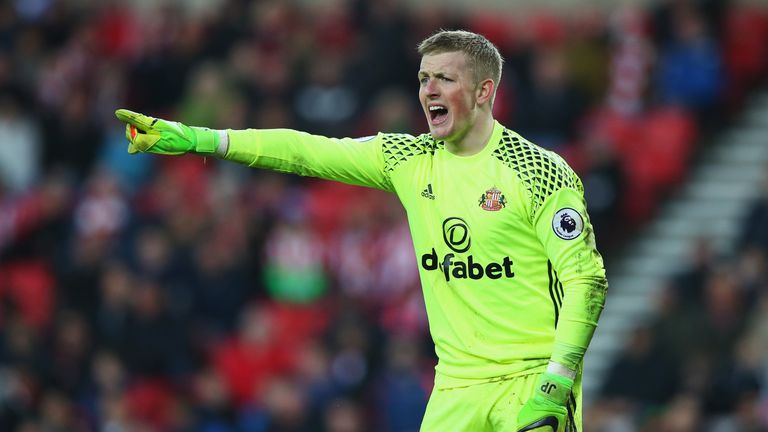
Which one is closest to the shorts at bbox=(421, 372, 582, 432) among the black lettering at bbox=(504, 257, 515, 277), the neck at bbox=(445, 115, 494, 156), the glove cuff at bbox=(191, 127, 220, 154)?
the black lettering at bbox=(504, 257, 515, 277)

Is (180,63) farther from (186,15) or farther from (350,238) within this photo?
(350,238)

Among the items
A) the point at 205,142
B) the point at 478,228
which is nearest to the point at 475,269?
the point at 478,228

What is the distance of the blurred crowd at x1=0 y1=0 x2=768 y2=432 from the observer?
1254 centimetres

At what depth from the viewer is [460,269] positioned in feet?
21.1

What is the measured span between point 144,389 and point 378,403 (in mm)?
2444

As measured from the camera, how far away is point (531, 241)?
6316mm

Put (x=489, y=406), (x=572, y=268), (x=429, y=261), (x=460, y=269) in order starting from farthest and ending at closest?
(x=429, y=261) < (x=460, y=269) < (x=489, y=406) < (x=572, y=268)

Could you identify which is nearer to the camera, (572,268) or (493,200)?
(572,268)

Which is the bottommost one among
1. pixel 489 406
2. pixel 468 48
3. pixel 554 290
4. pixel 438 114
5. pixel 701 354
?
pixel 701 354

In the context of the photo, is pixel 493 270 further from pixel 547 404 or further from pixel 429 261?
pixel 547 404

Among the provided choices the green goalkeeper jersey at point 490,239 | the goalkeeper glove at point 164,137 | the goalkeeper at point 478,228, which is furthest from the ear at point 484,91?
the goalkeeper glove at point 164,137

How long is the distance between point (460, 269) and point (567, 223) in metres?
0.57

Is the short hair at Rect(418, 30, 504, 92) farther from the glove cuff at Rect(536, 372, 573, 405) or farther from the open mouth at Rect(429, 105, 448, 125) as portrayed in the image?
the glove cuff at Rect(536, 372, 573, 405)

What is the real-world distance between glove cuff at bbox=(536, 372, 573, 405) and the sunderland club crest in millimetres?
789
